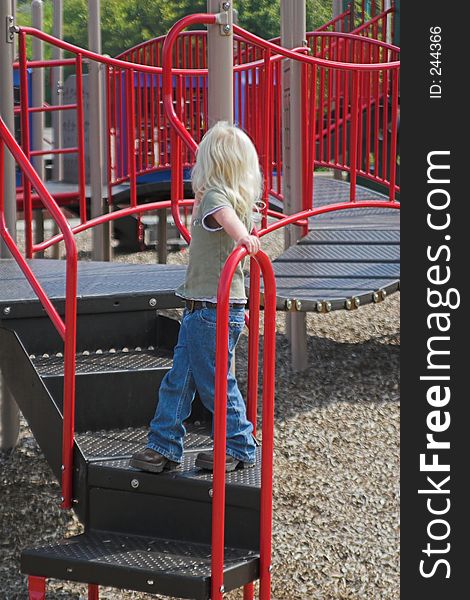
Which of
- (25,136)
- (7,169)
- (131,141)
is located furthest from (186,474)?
(131,141)

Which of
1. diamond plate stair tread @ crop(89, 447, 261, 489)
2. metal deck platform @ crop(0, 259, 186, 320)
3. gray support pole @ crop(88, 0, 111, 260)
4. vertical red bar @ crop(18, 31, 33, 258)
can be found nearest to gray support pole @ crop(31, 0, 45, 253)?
gray support pole @ crop(88, 0, 111, 260)

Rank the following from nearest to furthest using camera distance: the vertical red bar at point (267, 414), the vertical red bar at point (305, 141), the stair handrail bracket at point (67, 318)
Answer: the vertical red bar at point (267, 414), the stair handrail bracket at point (67, 318), the vertical red bar at point (305, 141)

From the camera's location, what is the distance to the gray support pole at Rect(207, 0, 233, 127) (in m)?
4.00

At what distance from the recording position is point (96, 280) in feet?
15.7

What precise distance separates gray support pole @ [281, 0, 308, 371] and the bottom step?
331cm

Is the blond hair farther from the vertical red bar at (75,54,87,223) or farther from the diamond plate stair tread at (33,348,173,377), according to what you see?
the vertical red bar at (75,54,87,223)

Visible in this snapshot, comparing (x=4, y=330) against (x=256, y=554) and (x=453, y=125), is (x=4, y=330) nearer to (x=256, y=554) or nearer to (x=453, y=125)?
(x=256, y=554)

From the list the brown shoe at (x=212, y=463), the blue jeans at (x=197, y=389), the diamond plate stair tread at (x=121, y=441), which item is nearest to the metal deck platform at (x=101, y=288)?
the diamond plate stair tread at (x=121, y=441)

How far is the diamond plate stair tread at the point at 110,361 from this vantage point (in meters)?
4.21

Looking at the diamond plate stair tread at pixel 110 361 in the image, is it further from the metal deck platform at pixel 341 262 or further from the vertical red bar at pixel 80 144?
the vertical red bar at pixel 80 144

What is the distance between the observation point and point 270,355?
3.36 meters

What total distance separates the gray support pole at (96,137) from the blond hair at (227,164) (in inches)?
163

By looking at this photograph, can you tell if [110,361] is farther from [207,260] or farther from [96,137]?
[96,137]

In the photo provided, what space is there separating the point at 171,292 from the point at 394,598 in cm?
143
